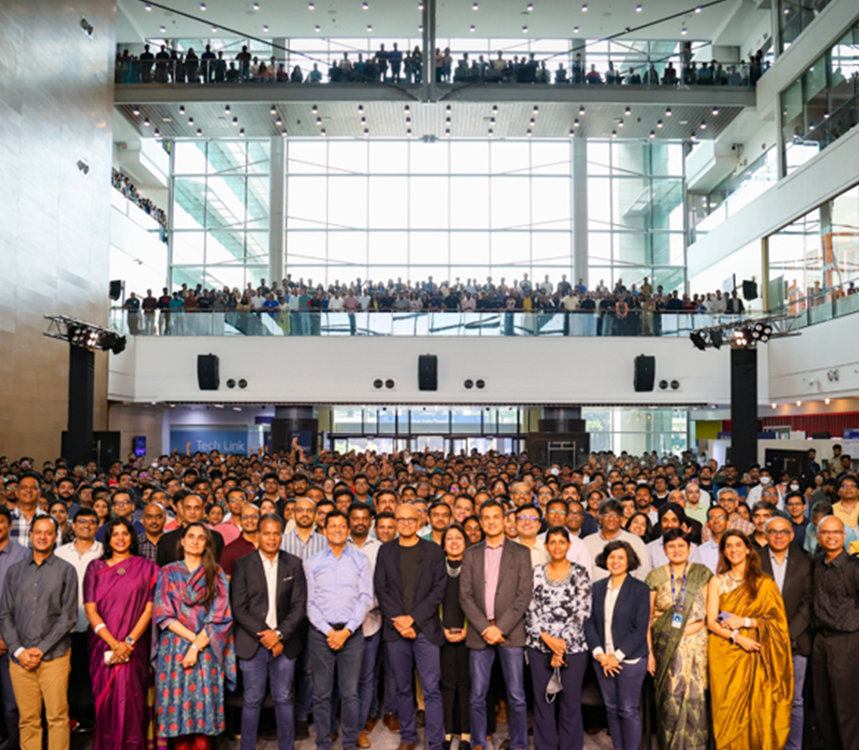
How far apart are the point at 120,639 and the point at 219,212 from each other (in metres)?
28.8

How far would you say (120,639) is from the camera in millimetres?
5211

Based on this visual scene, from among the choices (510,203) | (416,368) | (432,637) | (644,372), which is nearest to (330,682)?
(432,637)

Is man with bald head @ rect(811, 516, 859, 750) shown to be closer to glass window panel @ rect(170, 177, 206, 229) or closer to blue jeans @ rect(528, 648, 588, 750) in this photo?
blue jeans @ rect(528, 648, 588, 750)

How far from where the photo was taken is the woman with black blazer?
5.20 meters

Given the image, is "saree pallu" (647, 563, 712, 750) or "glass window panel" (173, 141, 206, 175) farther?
"glass window panel" (173, 141, 206, 175)

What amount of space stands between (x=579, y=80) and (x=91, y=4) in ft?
46.7

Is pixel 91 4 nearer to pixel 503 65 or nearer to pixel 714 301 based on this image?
pixel 503 65

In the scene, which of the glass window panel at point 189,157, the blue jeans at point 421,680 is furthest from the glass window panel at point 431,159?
the blue jeans at point 421,680

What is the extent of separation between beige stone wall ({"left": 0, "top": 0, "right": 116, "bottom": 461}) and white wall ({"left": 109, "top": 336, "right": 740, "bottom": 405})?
203cm

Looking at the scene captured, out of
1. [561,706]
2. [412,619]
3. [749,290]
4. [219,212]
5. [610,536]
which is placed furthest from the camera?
[219,212]

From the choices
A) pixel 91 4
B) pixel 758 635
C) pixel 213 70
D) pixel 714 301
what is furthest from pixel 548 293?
pixel 758 635

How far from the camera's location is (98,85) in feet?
71.9

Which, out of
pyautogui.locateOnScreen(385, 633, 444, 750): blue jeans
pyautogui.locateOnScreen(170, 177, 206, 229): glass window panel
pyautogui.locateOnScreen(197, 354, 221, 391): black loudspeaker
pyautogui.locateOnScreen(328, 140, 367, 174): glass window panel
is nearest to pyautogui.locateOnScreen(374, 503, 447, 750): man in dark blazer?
pyautogui.locateOnScreen(385, 633, 444, 750): blue jeans

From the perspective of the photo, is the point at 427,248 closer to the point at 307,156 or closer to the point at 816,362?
the point at 307,156
